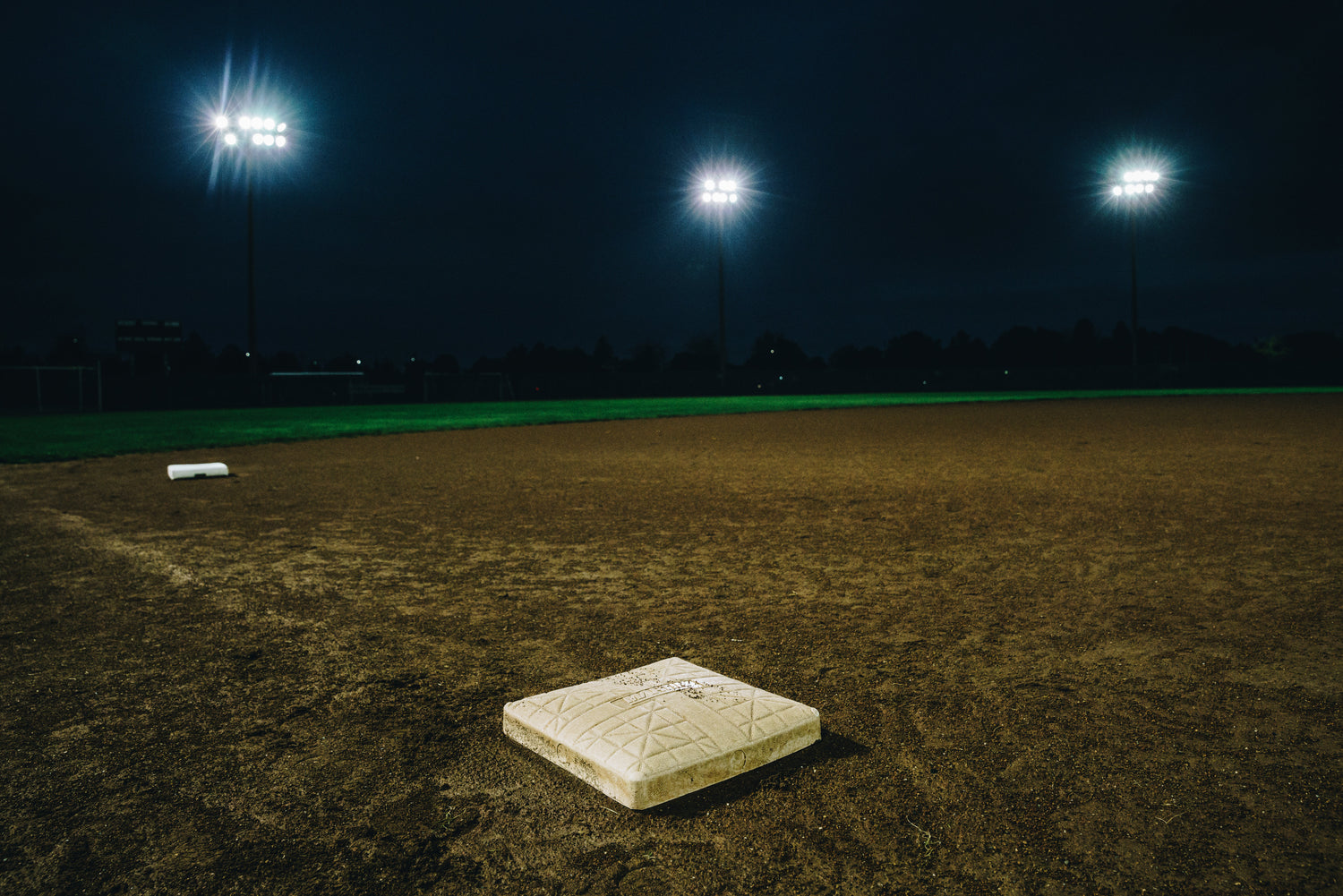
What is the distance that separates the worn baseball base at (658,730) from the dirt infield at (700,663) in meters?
0.07

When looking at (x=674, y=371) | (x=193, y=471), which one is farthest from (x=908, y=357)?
(x=193, y=471)

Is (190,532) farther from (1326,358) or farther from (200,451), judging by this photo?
(1326,358)

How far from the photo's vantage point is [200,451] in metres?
13.5

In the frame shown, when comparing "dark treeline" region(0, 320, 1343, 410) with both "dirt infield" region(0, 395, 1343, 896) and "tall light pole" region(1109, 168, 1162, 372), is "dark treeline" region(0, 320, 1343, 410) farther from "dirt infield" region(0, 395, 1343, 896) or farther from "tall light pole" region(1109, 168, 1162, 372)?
"dirt infield" region(0, 395, 1343, 896)

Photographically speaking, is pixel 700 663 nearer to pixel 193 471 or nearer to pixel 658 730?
pixel 658 730

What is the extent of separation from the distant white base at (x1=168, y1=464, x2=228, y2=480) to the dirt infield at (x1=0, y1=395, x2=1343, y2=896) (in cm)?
216

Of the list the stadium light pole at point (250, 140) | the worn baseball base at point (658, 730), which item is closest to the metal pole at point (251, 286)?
the stadium light pole at point (250, 140)

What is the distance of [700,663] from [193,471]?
8.42m

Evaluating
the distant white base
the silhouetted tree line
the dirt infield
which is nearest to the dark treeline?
the silhouetted tree line

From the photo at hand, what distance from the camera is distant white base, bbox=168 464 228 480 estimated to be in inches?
373

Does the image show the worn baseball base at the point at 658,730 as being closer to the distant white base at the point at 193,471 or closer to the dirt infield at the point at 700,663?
the dirt infield at the point at 700,663

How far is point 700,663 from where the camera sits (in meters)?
3.30

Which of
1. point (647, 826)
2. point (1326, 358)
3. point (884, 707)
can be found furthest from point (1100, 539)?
point (1326, 358)

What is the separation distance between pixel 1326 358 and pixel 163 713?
222 ft
